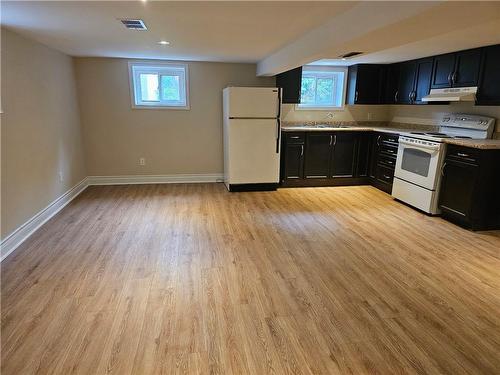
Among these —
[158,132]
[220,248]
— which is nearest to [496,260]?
[220,248]

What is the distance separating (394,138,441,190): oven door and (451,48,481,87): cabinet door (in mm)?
917

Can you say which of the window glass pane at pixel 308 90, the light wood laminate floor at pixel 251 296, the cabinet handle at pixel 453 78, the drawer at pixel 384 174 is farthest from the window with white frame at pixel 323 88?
the light wood laminate floor at pixel 251 296

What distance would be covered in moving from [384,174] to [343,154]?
746 millimetres

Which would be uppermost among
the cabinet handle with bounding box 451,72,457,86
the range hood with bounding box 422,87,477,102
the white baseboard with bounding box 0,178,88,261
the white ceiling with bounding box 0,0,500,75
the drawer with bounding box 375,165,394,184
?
the white ceiling with bounding box 0,0,500,75

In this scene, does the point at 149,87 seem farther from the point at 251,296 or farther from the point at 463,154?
the point at 463,154

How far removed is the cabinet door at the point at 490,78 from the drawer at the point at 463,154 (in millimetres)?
696

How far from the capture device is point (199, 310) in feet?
7.48

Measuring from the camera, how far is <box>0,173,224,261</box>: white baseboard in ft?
10.4

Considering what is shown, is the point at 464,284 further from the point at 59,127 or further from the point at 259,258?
the point at 59,127

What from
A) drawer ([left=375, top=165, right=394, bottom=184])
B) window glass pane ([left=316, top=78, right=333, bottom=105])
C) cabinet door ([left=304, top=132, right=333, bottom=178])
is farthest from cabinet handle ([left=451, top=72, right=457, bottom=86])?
window glass pane ([left=316, top=78, right=333, bottom=105])

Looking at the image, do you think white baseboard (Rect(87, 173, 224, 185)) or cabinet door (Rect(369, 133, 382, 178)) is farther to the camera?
white baseboard (Rect(87, 173, 224, 185))

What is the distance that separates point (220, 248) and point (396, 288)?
162 cm

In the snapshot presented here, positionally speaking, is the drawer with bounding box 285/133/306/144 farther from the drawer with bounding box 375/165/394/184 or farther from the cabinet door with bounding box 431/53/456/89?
the cabinet door with bounding box 431/53/456/89

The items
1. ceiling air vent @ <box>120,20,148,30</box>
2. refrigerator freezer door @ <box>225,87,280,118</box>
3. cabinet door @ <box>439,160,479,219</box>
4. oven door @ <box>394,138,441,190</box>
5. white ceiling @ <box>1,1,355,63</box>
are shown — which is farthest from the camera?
refrigerator freezer door @ <box>225,87,280,118</box>
